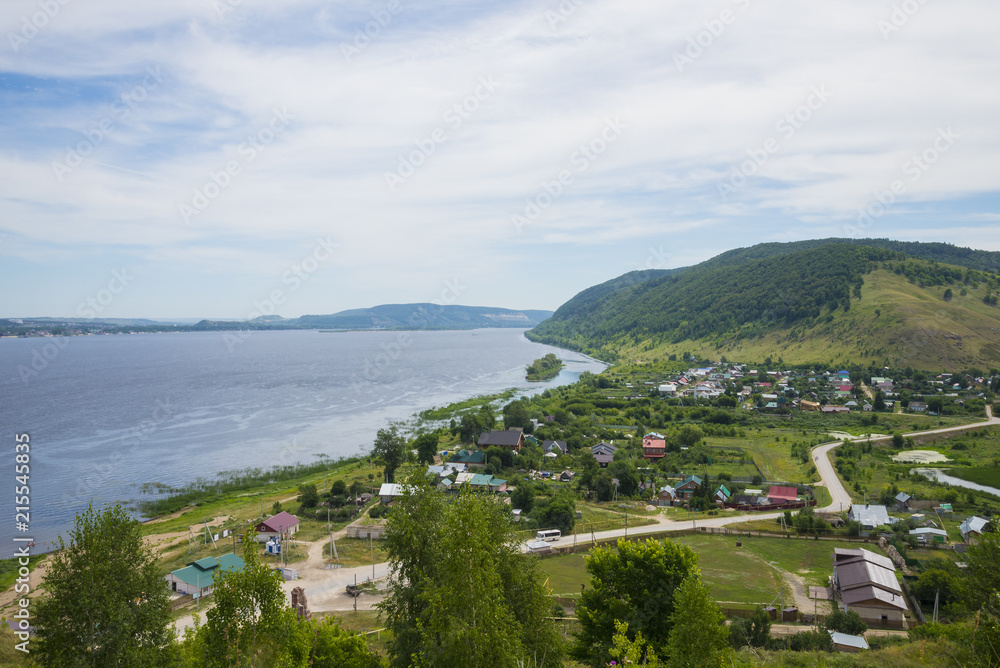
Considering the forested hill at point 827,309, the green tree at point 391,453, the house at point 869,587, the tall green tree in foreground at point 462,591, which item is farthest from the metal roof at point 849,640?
the forested hill at point 827,309

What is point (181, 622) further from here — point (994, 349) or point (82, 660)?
point (994, 349)

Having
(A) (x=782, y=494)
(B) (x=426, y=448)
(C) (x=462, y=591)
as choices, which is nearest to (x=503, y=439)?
(B) (x=426, y=448)

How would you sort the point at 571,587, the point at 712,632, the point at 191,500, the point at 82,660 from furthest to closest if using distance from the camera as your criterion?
the point at 191,500 < the point at 571,587 < the point at 712,632 < the point at 82,660

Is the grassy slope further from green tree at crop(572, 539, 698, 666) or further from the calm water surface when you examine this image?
green tree at crop(572, 539, 698, 666)

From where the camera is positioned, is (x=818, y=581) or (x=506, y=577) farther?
(x=818, y=581)

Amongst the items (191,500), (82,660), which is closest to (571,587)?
(82,660)

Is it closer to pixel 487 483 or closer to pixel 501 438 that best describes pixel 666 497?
pixel 487 483

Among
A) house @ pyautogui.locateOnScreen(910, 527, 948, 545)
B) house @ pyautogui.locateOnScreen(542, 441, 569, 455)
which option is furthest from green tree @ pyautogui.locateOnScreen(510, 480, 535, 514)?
house @ pyautogui.locateOnScreen(910, 527, 948, 545)
